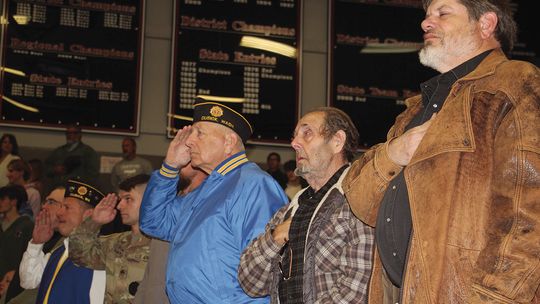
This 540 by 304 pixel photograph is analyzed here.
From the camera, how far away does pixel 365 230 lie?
2.71m

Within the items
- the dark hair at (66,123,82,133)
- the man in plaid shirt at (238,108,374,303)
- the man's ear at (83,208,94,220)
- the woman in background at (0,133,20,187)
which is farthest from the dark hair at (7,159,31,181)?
the man in plaid shirt at (238,108,374,303)

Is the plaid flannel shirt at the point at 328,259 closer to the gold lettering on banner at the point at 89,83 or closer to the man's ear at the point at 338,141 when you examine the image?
the man's ear at the point at 338,141

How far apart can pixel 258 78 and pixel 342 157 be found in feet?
21.1

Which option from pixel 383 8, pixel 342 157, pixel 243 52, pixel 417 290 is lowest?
pixel 417 290

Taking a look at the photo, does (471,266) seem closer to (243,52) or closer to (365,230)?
(365,230)

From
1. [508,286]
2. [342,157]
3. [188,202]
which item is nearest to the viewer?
[508,286]

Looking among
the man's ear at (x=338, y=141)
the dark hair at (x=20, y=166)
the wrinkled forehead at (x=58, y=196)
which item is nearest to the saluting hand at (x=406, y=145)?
the man's ear at (x=338, y=141)

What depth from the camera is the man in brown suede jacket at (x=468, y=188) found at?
1867 mm

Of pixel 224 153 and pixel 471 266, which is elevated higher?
pixel 224 153

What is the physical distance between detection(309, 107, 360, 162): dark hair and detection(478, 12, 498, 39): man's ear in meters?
1.01

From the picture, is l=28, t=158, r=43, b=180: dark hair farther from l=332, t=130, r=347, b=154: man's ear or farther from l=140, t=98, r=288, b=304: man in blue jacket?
l=332, t=130, r=347, b=154: man's ear

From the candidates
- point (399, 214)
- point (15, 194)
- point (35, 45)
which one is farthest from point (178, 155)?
point (35, 45)

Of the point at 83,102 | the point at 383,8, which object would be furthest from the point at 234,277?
the point at 383,8

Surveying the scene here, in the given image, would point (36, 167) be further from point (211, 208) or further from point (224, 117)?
point (211, 208)
